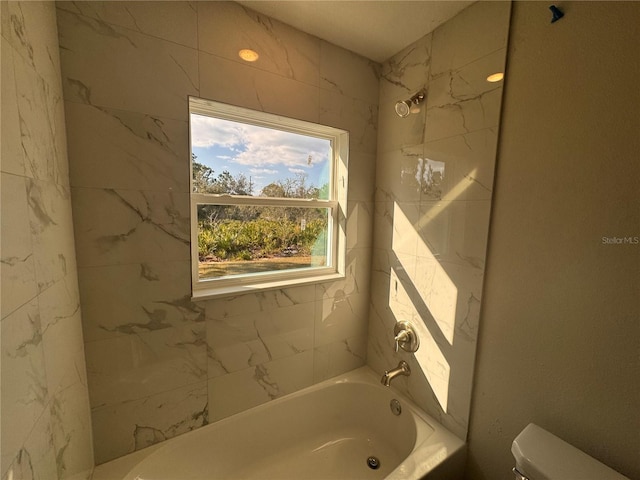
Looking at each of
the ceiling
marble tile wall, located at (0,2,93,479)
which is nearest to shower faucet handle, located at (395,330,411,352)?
marble tile wall, located at (0,2,93,479)

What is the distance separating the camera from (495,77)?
1.18m

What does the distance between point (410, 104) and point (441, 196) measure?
557mm

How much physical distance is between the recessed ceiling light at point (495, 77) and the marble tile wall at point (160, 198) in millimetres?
772

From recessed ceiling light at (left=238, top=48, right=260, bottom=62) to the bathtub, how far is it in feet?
6.29

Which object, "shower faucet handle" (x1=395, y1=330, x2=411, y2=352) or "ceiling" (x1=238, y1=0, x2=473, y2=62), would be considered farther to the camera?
"shower faucet handle" (x1=395, y1=330, x2=411, y2=352)

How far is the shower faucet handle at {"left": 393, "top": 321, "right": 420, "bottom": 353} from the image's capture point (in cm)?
159

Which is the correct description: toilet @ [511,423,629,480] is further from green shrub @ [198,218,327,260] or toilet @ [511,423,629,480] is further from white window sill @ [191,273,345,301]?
green shrub @ [198,218,327,260]

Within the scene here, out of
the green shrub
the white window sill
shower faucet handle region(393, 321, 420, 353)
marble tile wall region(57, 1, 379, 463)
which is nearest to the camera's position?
marble tile wall region(57, 1, 379, 463)

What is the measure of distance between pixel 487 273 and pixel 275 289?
1.09 metres

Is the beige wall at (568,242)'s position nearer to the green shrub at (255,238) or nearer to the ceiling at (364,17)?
the ceiling at (364,17)

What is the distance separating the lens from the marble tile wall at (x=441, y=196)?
124 cm

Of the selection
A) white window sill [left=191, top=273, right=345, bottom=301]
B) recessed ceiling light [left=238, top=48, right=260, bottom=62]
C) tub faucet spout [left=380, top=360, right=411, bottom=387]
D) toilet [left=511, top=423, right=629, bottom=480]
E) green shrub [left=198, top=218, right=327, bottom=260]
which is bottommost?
tub faucet spout [left=380, top=360, right=411, bottom=387]

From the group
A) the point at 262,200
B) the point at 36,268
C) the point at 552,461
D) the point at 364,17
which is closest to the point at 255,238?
the point at 262,200

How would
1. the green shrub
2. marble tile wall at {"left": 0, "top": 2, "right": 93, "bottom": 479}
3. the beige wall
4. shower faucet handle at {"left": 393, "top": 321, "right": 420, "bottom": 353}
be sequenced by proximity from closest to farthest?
1. marble tile wall at {"left": 0, "top": 2, "right": 93, "bottom": 479}
2. the beige wall
3. the green shrub
4. shower faucet handle at {"left": 393, "top": 321, "right": 420, "bottom": 353}
